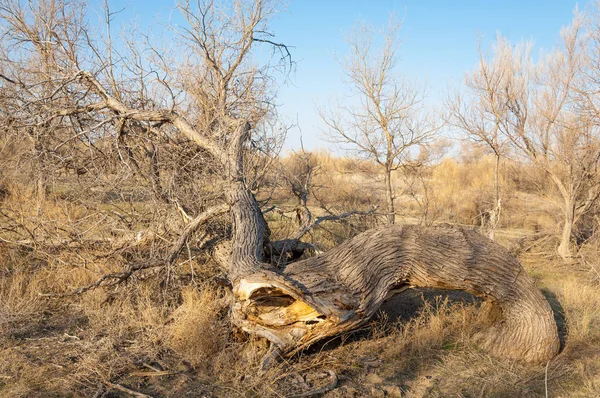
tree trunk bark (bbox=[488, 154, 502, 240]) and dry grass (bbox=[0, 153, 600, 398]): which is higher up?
tree trunk bark (bbox=[488, 154, 502, 240])

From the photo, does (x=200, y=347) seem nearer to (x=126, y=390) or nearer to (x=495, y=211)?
(x=126, y=390)

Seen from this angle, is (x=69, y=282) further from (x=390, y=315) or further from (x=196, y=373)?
(x=390, y=315)

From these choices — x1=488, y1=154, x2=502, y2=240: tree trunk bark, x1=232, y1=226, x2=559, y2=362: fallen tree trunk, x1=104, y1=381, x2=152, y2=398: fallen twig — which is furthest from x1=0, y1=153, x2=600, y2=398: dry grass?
x1=488, y1=154, x2=502, y2=240: tree trunk bark

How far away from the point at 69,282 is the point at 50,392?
246 centimetres

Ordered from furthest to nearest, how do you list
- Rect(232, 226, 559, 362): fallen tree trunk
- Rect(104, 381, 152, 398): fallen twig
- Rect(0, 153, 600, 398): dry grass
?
Rect(232, 226, 559, 362): fallen tree trunk → Rect(0, 153, 600, 398): dry grass → Rect(104, 381, 152, 398): fallen twig

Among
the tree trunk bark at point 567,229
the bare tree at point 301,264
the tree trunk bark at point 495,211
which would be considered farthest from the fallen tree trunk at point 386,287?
the tree trunk bark at point 567,229

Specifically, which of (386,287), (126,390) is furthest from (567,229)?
(126,390)

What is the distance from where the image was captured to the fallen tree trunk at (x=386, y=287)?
4.21 meters

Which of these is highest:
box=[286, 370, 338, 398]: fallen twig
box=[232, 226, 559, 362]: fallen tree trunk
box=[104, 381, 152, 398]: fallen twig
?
box=[232, 226, 559, 362]: fallen tree trunk

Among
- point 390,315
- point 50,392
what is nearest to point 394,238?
point 390,315

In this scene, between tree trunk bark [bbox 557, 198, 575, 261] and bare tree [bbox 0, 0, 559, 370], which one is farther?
tree trunk bark [bbox 557, 198, 575, 261]

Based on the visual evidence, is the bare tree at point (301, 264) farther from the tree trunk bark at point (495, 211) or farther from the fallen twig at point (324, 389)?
the tree trunk bark at point (495, 211)

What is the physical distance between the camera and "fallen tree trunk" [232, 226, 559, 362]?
4.21 m

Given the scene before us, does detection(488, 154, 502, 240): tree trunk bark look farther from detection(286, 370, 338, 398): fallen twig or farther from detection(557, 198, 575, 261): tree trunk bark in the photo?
detection(286, 370, 338, 398): fallen twig
